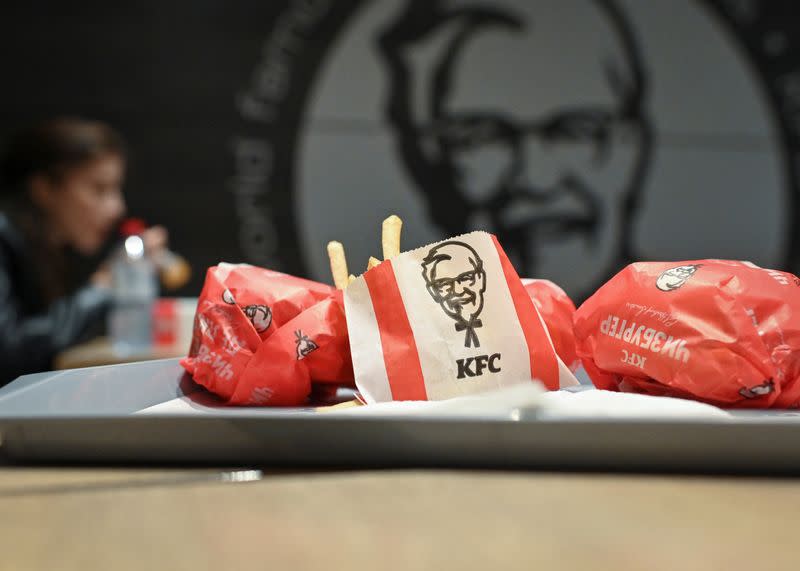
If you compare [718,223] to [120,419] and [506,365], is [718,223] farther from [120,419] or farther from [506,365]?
[120,419]

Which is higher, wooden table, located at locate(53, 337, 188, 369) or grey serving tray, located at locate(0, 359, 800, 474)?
grey serving tray, located at locate(0, 359, 800, 474)

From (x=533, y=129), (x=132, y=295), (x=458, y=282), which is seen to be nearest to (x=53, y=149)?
(x=132, y=295)

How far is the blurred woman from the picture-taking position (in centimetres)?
226

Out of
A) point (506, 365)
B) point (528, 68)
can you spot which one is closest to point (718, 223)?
point (528, 68)

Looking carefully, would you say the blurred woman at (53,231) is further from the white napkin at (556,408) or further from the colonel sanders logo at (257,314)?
the white napkin at (556,408)

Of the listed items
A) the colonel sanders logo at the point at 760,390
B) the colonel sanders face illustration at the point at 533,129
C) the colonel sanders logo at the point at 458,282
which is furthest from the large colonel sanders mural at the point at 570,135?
the colonel sanders logo at the point at 760,390

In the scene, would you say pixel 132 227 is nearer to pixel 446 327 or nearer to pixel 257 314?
pixel 257 314

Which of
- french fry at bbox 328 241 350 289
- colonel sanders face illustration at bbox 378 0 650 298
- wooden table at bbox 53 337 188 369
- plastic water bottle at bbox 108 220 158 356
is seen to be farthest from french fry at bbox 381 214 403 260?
colonel sanders face illustration at bbox 378 0 650 298

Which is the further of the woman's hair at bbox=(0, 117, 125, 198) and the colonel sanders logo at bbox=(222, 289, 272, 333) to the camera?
the woman's hair at bbox=(0, 117, 125, 198)

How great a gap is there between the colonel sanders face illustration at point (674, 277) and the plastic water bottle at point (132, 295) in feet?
6.12

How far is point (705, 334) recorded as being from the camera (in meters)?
A: 0.67

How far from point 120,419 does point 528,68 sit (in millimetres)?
2570

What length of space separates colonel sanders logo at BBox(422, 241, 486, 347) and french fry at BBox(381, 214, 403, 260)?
62 millimetres

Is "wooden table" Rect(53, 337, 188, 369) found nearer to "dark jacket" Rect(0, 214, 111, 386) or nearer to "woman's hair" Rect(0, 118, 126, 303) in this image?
"dark jacket" Rect(0, 214, 111, 386)
